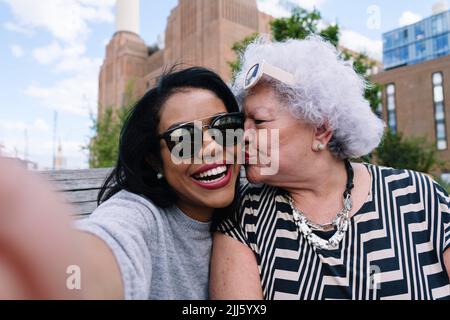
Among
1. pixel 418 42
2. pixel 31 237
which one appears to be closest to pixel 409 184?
pixel 31 237

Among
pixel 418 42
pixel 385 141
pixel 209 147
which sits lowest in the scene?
pixel 209 147

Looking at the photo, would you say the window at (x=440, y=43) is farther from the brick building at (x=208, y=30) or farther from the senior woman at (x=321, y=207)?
the senior woman at (x=321, y=207)

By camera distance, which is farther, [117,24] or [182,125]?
[117,24]

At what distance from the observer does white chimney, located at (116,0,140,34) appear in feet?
195

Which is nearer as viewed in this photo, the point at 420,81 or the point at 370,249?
the point at 370,249

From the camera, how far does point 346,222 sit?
155 centimetres

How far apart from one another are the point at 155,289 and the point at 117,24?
6531cm

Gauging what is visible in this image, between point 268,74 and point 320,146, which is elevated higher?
point 268,74

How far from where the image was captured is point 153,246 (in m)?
1.22

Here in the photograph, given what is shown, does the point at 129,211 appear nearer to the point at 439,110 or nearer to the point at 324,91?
the point at 324,91

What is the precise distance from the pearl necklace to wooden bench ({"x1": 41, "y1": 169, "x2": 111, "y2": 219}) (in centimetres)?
119

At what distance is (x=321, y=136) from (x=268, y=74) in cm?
40
